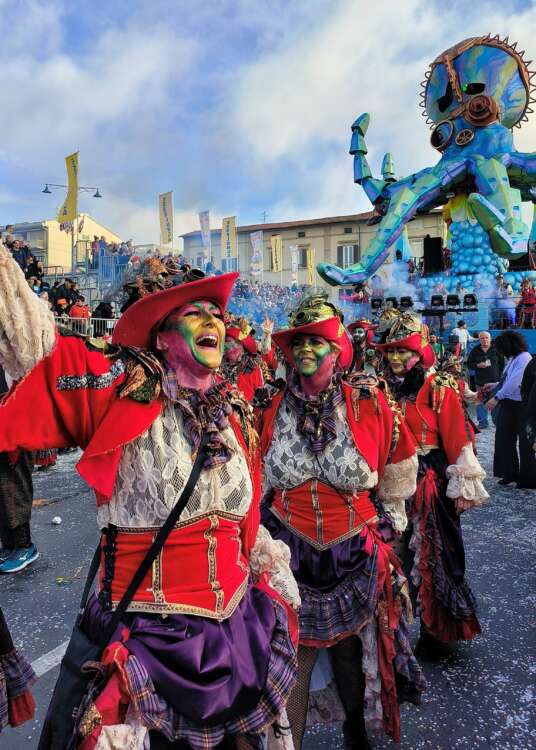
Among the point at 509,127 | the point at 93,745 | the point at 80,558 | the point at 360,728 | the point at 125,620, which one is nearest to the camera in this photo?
the point at 93,745

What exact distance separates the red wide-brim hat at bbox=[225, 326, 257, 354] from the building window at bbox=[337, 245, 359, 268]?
3384 centimetres

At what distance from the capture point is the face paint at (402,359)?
13.0 feet

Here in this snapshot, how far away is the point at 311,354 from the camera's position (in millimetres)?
2787

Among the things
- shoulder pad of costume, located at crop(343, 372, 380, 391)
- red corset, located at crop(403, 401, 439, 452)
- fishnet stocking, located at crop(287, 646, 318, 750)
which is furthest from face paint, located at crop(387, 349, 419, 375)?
fishnet stocking, located at crop(287, 646, 318, 750)

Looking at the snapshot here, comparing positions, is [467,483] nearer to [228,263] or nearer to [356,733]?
[356,733]

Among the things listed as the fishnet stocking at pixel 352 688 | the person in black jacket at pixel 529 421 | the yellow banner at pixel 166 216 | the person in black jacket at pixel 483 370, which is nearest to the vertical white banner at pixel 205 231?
the yellow banner at pixel 166 216

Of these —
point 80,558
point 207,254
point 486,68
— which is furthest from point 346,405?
point 207,254

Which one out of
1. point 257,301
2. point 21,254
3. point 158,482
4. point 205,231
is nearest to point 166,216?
point 205,231

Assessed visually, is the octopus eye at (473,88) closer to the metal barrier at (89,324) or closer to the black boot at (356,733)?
the metal barrier at (89,324)

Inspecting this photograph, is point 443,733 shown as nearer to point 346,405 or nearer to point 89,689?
point 346,405

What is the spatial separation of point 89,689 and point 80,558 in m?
3.55

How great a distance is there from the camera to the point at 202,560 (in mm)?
1760

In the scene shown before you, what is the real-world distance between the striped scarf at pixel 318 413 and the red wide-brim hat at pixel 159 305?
1.01 m

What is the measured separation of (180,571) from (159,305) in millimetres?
851
